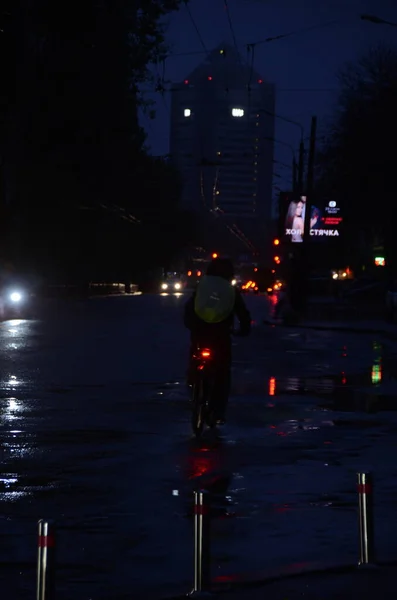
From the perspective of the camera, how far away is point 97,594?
6.79m

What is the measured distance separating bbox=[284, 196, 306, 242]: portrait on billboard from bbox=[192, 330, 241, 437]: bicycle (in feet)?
178

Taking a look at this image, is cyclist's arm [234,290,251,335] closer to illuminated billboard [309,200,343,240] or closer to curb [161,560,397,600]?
curb [161,560,397,600]

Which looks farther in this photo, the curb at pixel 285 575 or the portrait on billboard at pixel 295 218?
the portrait on billboard at pixel 295 218

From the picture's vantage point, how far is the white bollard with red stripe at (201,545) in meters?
6.36

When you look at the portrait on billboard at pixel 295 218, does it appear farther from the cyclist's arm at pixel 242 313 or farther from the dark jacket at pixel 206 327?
the dark jacket at pixel 206 327

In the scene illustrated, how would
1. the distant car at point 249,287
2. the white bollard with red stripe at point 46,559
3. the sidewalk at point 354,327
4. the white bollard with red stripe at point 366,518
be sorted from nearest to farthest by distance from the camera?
the white bollard with red stripe at point 46,559 → the white bollard with red stripe at point 366,518 → the sidewalk at point 354,327 → the distant car at point 249,287

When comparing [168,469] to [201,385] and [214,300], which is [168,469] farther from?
[214,300]

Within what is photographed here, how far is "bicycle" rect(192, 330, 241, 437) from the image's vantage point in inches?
547

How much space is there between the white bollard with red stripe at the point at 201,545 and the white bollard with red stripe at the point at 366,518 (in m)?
0.96

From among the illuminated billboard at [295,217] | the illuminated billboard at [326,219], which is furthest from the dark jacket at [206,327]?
the illuminated billboard at [326,219]

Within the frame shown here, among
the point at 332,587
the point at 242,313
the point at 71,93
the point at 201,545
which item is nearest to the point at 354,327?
the point at 71,93

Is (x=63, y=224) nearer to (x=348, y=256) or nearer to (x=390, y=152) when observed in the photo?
(x=390, y=152)

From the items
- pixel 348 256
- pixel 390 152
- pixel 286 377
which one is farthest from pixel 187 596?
pixel 348 256

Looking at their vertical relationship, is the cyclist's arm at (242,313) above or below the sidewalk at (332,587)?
above
